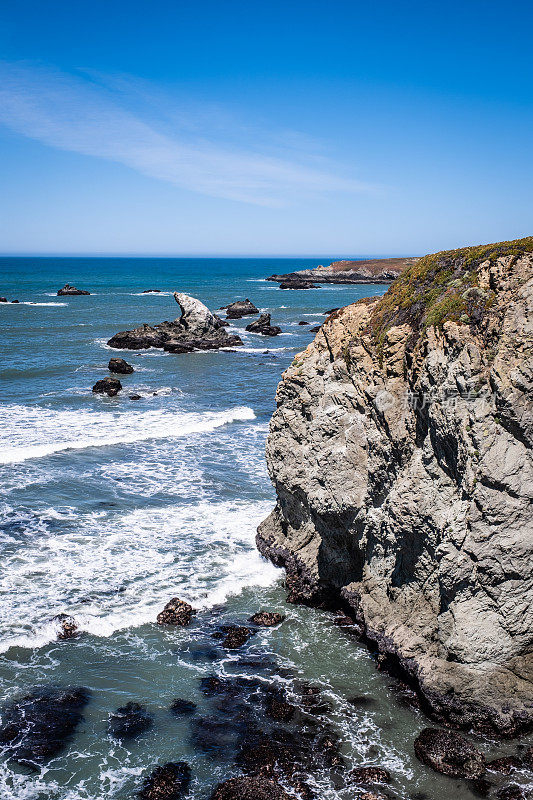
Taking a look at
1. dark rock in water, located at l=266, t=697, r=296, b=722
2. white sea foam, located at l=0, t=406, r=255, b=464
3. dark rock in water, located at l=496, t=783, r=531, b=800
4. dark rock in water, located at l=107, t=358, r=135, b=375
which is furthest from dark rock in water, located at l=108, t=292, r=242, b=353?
dark rock in water, located at l=496, t=783, r=531, b=800

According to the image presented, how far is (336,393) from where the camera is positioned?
50.8ft

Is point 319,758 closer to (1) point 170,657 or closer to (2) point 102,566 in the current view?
(1) point 170,657

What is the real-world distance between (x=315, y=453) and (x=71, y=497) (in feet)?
36.5

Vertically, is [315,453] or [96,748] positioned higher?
[315,453]

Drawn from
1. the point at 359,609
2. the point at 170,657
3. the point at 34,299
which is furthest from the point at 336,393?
the point at 34,299

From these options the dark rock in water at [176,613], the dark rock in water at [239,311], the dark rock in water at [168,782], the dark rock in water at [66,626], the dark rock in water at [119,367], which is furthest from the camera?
the dark rock in water at [239,311]

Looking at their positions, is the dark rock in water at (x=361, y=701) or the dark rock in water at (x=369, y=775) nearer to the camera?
the dark rock in water at (x=369, y=775)

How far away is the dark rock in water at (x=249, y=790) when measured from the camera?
941 cm

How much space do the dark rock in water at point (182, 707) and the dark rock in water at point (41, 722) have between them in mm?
1834

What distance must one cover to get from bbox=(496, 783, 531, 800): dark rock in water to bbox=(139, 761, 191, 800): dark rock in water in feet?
16.9

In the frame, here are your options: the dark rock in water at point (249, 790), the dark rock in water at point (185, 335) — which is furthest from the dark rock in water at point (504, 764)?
the dark rock in water at point (185, 335)

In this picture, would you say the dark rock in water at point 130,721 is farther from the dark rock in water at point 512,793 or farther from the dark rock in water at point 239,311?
the dark rock in water at point 239,311

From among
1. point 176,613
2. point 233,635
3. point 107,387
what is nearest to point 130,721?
point 233,635

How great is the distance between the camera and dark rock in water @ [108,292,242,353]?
59.9m
